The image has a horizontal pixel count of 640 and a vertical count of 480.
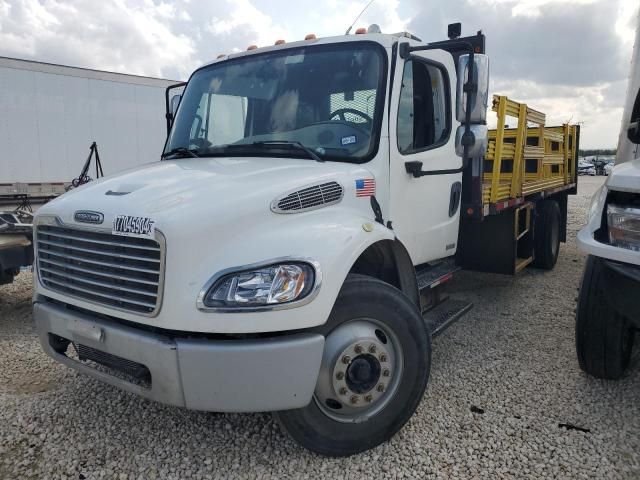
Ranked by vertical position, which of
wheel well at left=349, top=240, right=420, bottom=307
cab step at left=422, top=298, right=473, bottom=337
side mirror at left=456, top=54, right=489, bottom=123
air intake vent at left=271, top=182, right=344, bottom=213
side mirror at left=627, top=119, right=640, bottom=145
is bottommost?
cab step at left=422, top=298, right=473, bottom=337

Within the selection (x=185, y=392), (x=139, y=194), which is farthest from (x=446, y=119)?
(x=185, y=392)

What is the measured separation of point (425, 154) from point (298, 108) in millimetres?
987

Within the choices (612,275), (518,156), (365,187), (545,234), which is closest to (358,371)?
(365,187)

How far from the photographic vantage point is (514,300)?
5871mm

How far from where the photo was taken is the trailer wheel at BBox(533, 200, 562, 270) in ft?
22.8

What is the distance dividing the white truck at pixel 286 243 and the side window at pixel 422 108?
0.02 m

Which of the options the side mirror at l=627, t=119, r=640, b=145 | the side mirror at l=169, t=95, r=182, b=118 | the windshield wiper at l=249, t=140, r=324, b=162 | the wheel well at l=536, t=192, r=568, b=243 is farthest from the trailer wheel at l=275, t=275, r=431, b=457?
the wheel well at l=536, t=192, r=568, b=243

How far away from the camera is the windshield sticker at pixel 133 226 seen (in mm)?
2375

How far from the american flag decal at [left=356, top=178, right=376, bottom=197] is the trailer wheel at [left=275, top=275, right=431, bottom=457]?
1.82ft

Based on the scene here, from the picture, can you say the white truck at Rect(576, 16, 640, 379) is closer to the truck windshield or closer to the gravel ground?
the gravel ground

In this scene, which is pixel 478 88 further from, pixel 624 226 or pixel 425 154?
pixel 624 226

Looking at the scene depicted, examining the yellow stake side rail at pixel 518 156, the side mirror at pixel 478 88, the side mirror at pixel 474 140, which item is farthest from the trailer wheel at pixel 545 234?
the side mirror at pixel 478 88

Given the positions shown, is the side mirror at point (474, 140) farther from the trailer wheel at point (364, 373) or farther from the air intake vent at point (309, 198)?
the trailer wheel at point (364, 373)

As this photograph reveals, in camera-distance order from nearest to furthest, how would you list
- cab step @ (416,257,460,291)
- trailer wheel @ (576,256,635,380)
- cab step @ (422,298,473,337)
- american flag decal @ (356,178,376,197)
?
american flag decal @ (356,178,376,197), trailer wheel @ (576,256,635,380), cab step @ (422,298,473,337), cab step @ (416,257,460,291)
